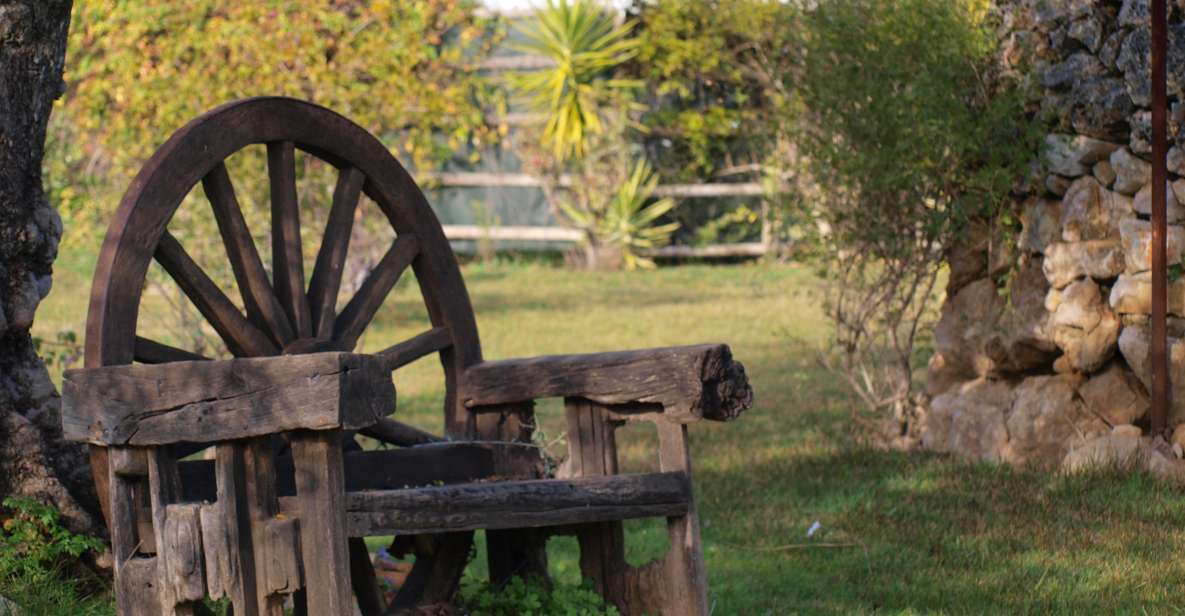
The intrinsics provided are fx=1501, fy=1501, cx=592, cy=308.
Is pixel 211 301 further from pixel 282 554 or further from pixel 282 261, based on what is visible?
pixel 282 554

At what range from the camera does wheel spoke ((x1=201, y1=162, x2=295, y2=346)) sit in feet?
13.9

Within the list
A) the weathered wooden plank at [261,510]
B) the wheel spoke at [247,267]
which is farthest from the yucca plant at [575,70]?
the weathered wooden plank at [261,510]

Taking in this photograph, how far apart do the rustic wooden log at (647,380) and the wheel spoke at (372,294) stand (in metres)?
0.42

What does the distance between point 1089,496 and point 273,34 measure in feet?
23.6

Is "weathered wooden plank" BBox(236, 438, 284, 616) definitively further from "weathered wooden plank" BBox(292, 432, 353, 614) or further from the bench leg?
the bench leg

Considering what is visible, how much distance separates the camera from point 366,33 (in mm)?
11742

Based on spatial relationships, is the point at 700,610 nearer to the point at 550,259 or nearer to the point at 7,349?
the point at 7,349

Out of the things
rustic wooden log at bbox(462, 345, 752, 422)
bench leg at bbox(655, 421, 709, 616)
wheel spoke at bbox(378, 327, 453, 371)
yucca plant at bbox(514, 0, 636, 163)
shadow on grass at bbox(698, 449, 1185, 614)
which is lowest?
shadow on grass at bbox(698, 449, 1185, 614)

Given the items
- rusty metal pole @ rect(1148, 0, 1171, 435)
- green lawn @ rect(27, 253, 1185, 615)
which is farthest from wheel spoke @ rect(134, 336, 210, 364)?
rusty metal pole @ rect(1148, 0, 1171, 435)

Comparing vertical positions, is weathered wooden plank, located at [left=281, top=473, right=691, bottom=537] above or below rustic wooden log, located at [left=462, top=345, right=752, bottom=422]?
below

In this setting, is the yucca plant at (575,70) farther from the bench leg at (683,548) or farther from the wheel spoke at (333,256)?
the bench leg at (683,548)

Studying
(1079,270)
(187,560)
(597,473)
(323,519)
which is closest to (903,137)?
(1079,270)

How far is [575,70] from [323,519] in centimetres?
1453

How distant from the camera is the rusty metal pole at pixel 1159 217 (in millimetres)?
5977
